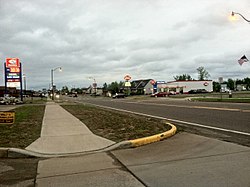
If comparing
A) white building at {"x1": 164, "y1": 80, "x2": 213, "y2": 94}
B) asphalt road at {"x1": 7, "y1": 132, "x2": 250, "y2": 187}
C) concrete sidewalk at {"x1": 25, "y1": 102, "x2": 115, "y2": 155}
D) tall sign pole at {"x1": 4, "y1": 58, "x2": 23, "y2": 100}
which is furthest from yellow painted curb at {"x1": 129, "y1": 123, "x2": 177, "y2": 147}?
white building at {"x1": 164, "y1": 80, "x2": 213, "y2": 94}

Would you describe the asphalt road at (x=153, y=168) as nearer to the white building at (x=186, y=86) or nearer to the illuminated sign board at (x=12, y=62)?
the illuminated sign board at (x=12, y=62)

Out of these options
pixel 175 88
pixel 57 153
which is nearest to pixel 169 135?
pixel 57 153

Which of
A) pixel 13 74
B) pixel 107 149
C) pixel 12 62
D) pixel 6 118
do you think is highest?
pixel 12 62

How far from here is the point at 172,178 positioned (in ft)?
16.7

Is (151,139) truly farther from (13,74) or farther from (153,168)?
(13,74)

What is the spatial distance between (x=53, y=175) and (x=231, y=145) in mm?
4869

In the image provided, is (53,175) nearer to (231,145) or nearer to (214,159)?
(214,159)

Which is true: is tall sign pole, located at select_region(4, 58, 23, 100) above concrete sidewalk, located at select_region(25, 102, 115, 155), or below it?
above

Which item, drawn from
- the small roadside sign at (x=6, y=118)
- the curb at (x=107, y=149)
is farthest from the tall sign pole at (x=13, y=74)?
the curb at (x=107, y=149)

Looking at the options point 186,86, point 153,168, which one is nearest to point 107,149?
point 153,168

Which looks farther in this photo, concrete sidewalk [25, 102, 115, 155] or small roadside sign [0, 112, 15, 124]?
small roadside sign [0, 112, 15, 124]

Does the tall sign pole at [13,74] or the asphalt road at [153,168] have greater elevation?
the tall sign pole at [13,74]

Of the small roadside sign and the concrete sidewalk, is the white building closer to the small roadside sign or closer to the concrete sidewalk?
the concrete sidewalk

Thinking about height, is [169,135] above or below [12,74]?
below
